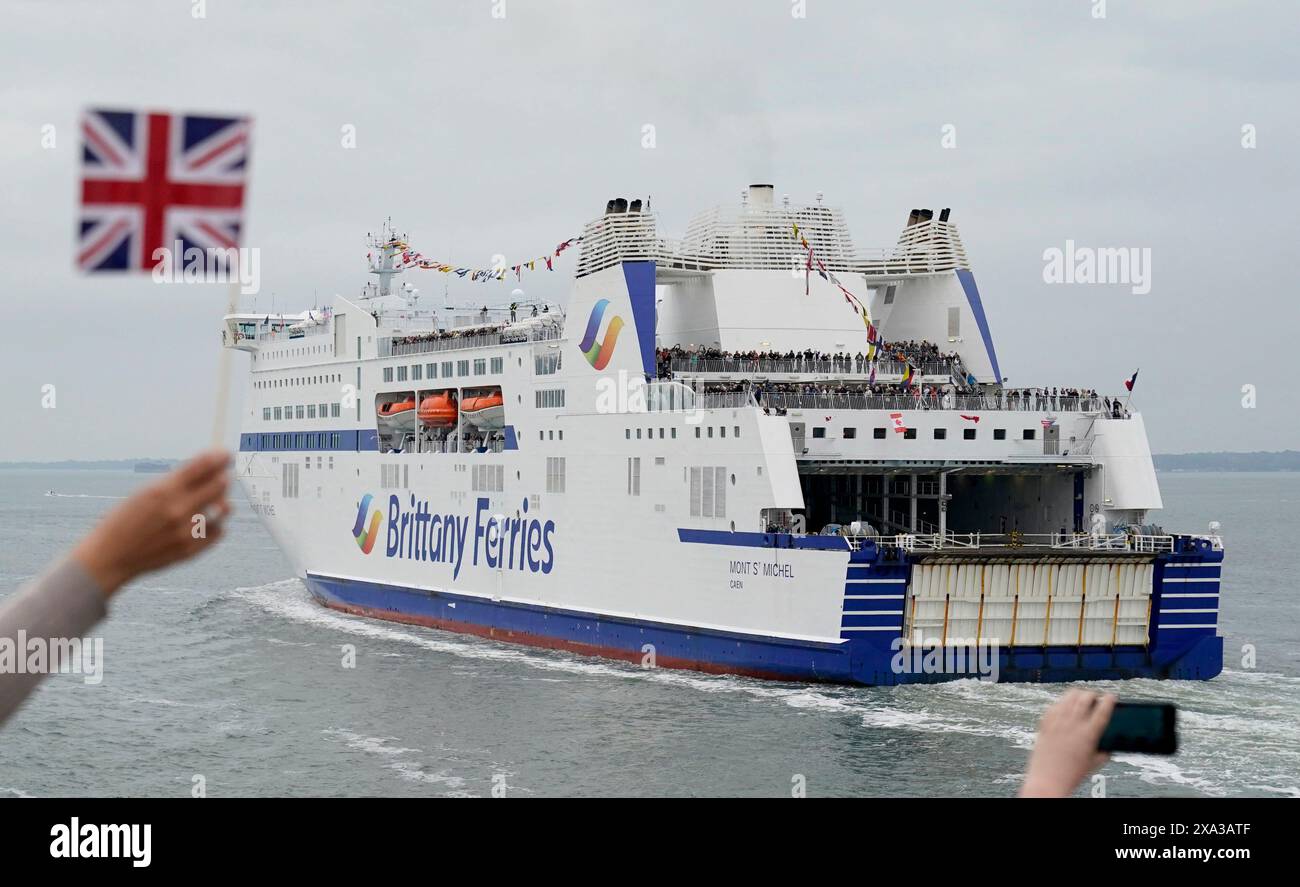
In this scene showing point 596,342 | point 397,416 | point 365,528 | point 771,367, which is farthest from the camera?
point 365,528

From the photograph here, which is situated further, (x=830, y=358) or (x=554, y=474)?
(x=554, y=474)

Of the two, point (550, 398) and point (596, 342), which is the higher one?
point (596, 342)

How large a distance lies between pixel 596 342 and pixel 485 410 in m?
4.68

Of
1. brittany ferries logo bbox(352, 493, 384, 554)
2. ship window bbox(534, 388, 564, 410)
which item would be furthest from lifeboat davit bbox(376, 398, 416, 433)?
ship window bbox(534, 388, 564, 410)

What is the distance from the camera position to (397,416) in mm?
38000

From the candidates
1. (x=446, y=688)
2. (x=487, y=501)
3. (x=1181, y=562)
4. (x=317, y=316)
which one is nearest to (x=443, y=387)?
(x=487, y=501)

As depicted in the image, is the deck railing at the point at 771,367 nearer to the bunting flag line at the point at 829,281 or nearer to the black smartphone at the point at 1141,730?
the bunting flag line at the point at 829,281

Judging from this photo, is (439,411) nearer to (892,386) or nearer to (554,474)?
(554,474)

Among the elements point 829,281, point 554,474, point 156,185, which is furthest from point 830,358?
point 156,185

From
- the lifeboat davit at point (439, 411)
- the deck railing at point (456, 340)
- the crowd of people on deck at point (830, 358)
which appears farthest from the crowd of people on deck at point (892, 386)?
the lifeboat davit at point (439, 411)

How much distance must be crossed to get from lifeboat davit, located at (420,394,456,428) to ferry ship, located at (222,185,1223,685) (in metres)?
0.05

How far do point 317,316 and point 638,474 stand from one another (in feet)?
49.8

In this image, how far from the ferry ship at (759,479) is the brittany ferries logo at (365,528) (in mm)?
90

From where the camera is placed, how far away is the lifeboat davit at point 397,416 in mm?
37750
